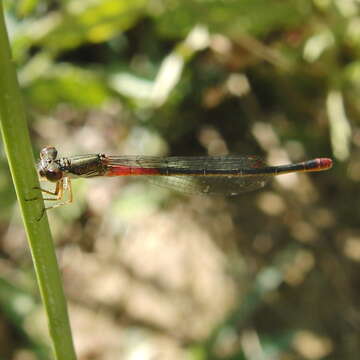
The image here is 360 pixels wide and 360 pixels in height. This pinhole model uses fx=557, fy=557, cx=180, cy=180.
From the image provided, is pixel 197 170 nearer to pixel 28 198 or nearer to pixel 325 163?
pixel 325 163

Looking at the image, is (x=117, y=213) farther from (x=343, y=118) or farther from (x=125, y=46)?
(x=343, y=118)

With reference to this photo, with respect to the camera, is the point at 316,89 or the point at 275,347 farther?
the point at 316,89

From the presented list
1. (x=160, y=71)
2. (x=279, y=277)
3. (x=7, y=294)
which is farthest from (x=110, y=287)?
(x=160, y=71)

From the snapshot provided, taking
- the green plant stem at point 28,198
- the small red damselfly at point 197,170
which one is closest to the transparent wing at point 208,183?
the small red damselfly at point 197,170

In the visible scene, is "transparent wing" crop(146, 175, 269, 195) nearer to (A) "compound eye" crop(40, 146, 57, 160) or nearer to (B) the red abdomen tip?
(B) the red abdomen tip

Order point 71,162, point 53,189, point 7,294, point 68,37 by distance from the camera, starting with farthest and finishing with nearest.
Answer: point 68,37
point 7,294
point 71,162
point 53,189
